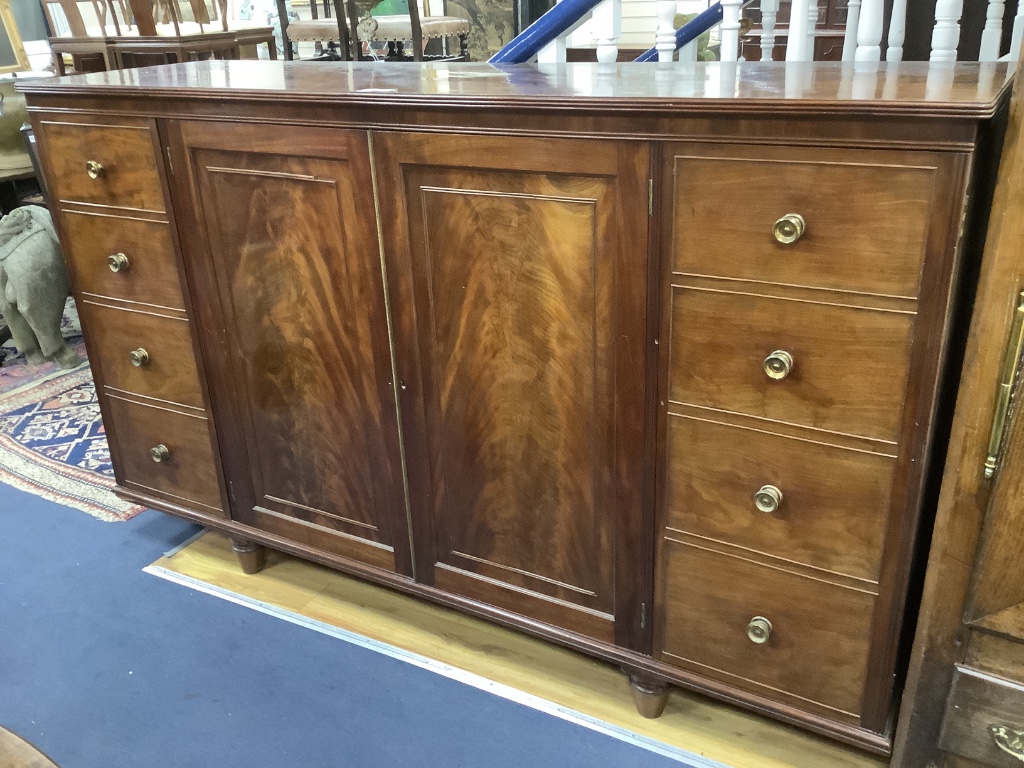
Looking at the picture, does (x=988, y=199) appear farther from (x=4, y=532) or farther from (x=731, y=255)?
(x=4, y=532)

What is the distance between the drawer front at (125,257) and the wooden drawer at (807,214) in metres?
1.03

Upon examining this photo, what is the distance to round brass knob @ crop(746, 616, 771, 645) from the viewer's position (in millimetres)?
1262

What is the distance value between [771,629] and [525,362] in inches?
22.1

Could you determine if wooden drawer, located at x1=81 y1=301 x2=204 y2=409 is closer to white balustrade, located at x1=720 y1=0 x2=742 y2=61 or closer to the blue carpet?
the blue carpet

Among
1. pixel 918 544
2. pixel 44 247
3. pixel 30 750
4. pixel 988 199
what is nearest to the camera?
pixel 30 750

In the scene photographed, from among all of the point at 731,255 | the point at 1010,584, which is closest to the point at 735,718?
the point at 1010,584

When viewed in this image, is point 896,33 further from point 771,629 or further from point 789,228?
point 771,629

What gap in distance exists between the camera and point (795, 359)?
110cm

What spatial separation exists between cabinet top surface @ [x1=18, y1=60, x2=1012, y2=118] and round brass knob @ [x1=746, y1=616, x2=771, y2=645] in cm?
74

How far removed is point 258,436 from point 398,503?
0.35 metres

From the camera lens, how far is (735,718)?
1468mm

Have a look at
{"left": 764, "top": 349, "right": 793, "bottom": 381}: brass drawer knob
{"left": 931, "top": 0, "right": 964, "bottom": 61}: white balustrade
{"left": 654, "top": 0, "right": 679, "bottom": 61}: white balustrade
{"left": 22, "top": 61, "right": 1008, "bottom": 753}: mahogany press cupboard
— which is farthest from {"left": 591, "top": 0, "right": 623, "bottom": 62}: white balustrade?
{"left": 764, "top": 349, "right": 793, "bottom": 381}: brass drawer knob

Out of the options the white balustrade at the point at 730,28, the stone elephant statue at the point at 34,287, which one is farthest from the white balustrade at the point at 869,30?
the stone elephant statue at the point at 34,287

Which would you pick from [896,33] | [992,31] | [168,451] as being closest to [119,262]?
[168,451]
